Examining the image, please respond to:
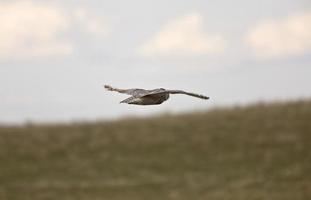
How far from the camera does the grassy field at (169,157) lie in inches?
1052

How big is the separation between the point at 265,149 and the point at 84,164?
271 inches

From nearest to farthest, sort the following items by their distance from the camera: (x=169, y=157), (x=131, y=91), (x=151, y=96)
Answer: (x=151, y=96) → (x=131, y=91) → (x=169, y=157)

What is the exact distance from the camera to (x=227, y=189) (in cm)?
2647

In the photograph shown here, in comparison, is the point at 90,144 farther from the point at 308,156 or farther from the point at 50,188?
the point at 308,156

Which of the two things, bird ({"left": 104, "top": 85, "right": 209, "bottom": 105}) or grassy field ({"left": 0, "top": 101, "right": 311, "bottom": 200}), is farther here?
grassy field ({"left": 0, "top": 101, "right": 311, "bottom": 200})

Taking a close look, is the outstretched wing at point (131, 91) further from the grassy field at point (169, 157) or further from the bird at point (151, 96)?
the grassy field at point (169, 157)

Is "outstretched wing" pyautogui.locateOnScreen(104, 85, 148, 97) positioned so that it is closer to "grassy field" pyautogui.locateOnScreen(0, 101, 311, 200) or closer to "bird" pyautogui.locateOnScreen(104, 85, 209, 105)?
"bird" pyautogui.locateOnScreen(104, 85, 209, 105)

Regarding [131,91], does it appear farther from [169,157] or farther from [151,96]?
[169,157]

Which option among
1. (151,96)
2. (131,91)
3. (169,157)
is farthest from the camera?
(169,157)

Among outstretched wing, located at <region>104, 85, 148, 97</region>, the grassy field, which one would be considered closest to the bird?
outstretched wing, located at <region>104, 85, 148, 97</region>

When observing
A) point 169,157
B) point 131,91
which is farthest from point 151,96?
point 169,157

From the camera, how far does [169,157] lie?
30984 millimetres

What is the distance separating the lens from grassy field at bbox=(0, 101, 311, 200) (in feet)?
87.7

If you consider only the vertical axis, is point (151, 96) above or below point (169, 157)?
below
